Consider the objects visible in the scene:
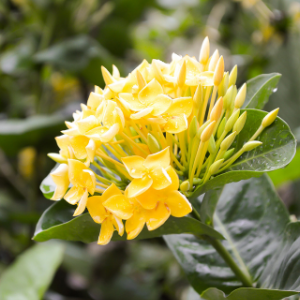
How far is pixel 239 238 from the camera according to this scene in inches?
22.1

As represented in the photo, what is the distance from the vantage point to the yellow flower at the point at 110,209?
0.33m

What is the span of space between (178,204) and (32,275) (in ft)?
1.93

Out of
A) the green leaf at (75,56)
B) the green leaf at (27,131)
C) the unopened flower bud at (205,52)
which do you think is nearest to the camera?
the unopened flower bud at (205,52)

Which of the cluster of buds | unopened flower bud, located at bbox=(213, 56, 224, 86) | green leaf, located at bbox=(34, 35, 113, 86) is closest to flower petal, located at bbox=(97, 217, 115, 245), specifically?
the cluster of buds

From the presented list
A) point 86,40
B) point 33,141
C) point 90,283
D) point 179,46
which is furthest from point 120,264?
point 179,46

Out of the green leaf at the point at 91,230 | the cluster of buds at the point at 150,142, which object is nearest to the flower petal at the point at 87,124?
the cluster of buds at the point at 150,142

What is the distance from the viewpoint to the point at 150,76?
395 millimetres

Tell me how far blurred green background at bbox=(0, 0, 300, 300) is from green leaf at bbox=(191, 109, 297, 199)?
763 millimetres

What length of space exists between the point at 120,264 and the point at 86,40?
91cm

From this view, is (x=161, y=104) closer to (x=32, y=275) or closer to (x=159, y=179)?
(x=159, y=179)

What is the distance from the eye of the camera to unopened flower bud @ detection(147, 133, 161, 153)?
0.35 m

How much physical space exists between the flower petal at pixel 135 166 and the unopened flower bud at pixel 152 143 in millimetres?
27

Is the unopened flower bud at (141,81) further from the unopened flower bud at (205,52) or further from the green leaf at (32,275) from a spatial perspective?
the green leaf at (32,275)

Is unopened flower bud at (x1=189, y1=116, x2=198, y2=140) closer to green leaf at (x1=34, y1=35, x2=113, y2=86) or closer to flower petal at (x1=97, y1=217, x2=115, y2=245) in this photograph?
flower petal at (x1=97, y1=217, x2=115, y2=245)
